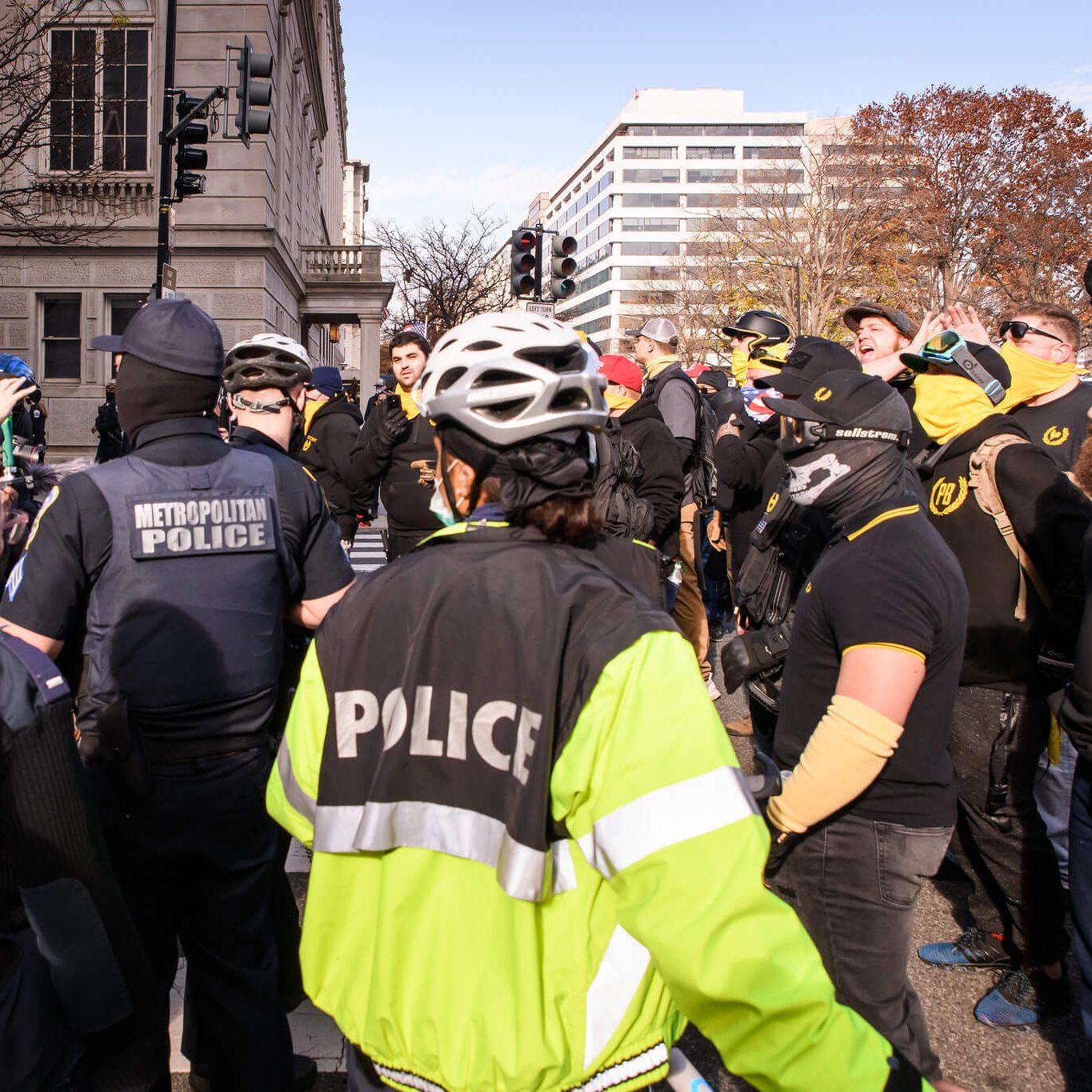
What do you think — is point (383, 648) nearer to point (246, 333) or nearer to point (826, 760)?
point (826, 760)

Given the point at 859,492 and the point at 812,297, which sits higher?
the point at 812,297

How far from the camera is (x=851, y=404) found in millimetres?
2812

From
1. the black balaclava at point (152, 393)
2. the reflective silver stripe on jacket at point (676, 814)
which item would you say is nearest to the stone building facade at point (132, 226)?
the black balaclava at point (152, 393)

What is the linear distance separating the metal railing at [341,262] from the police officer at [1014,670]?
91.6ft

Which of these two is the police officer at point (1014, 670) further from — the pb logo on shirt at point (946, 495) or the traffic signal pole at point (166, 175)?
the traffic signal pole at point (166, 175)

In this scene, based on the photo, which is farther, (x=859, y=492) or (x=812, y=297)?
(x=812, y=297)

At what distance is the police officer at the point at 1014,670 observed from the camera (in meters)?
3.46

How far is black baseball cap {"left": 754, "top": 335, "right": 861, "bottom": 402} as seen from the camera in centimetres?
371

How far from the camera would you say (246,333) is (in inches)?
876

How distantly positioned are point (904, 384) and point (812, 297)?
109ft

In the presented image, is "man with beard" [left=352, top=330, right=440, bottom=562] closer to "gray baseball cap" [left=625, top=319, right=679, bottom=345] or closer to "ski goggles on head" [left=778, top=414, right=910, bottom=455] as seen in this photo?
"gray baseball cap" [left=625, top=319, right=679, bottom=345]

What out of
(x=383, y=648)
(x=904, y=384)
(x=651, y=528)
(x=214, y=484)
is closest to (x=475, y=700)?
(x=383, y=648)

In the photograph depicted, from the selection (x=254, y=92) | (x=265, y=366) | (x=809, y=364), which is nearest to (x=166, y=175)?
(x=254, y=92)

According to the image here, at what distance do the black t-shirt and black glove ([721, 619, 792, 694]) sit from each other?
2.69 meters
